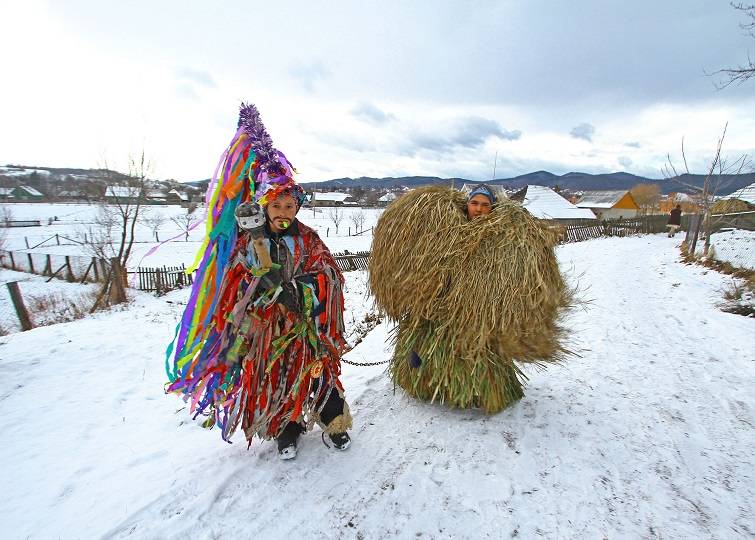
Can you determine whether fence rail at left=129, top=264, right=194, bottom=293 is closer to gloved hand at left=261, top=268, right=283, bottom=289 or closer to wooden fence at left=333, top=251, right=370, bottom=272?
wooden fence at left=333, top=251, right=370, bottom=272

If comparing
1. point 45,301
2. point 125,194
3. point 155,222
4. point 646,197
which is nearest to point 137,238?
point 155,222

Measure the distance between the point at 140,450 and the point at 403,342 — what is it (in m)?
2.06

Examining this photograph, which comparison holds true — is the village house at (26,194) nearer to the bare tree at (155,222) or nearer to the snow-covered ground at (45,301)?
the bare tree at (155,222)

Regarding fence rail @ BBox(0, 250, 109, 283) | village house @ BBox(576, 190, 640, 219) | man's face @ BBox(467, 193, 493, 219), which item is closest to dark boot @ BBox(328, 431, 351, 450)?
man's face @ BBox(467, 193, 493, 219)

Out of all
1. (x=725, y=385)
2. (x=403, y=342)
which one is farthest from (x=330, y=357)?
(x=725, y=385)

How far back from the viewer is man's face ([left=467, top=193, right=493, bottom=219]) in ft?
8.42

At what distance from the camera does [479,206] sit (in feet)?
8.44

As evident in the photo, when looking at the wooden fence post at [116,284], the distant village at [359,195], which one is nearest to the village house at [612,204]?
the distant village at [359,195]

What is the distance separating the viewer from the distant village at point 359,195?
632 cm

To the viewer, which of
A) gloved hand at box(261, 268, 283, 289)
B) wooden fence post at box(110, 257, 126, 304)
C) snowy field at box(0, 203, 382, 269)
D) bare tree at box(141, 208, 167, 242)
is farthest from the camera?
snowy field at box(0, 203, 382, 269)

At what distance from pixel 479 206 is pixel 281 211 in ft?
4.44

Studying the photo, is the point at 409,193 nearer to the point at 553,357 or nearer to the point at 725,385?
the point at 553,357

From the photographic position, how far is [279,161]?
233 centimetres

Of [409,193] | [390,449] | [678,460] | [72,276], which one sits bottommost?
[72,276]
